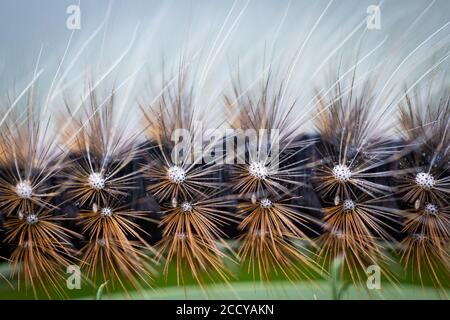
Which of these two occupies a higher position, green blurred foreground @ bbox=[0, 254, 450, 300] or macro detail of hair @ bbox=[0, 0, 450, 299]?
macro detail of hair @ bbox=[0, 0, 450, 299]

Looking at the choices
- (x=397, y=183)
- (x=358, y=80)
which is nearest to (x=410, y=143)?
(x=397, y=183)

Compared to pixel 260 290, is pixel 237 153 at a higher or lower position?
higher

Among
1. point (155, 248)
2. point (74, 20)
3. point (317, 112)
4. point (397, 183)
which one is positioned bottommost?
point (155, 248)

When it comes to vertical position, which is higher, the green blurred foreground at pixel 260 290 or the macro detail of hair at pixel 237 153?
the macro detail of hair at pixel 237 153

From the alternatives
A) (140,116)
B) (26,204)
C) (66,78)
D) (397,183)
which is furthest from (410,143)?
(26,204)

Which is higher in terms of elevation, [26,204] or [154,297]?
[26,204]

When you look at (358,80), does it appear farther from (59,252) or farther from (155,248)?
(59,252)
